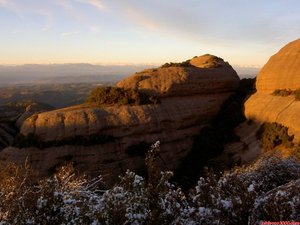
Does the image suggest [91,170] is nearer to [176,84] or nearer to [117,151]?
[117,151]

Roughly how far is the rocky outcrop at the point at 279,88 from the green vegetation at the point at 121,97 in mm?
8451

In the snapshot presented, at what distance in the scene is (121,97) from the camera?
35656 millimetres

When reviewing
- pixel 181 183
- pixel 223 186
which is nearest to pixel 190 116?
pixel 181 183

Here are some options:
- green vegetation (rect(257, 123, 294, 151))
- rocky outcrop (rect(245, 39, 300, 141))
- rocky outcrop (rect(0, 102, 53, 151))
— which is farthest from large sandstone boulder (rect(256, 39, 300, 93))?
rocky outcrop (rect(0, 102, 53, 151))

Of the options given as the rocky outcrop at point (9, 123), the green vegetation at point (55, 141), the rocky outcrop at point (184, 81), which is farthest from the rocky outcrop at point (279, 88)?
the rocky outcrop at point (9, 123)

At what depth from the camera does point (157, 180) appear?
1193cm

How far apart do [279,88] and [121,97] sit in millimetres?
12824

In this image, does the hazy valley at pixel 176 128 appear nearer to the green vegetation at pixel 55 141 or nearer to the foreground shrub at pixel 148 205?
the green vegetation at pixel 55 141

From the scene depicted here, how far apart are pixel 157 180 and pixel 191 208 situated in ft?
3.90

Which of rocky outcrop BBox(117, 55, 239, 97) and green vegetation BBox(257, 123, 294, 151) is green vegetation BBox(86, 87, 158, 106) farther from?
green vegetation BBox(257, 123, 294, 151)

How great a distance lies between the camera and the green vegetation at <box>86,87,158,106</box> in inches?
1390

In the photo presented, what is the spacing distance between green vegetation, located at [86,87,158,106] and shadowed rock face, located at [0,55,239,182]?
70cm

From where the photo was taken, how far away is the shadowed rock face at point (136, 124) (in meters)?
30.8

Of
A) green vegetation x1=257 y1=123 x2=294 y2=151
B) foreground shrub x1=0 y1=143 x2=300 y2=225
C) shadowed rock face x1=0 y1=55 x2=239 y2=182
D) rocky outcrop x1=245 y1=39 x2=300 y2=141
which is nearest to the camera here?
foreground shrub x1=0 y1=143 x2=300 y2=225
